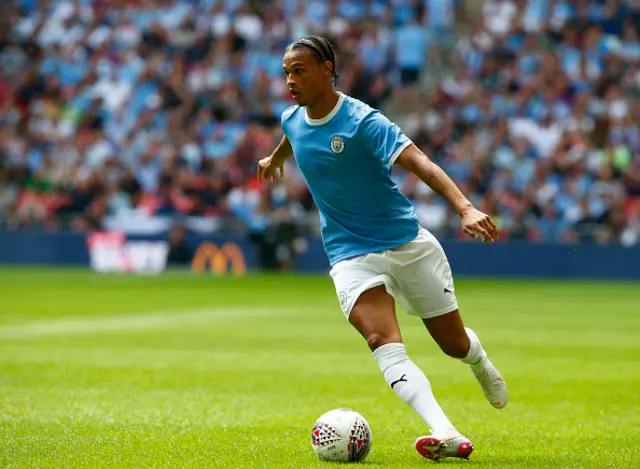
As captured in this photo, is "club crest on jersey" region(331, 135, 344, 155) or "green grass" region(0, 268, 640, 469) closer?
"club crest on jersey" region(331, 135, 344, 155)

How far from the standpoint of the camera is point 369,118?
6781 millimetres

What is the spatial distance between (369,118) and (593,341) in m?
8.52

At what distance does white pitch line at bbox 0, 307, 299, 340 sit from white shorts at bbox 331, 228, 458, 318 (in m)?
8.33

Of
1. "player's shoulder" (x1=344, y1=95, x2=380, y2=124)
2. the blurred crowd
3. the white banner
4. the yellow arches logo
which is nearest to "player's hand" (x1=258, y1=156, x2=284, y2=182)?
"player's shoulder" (x1=344, y1=95, x2=380, y2=124)

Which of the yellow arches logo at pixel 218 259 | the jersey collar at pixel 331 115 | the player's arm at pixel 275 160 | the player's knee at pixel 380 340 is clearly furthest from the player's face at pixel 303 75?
the yellow arches logo at pixel 218 259

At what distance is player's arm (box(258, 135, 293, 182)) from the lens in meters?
7.73

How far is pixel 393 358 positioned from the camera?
665cm

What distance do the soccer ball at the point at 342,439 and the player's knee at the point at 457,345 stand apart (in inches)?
34.1

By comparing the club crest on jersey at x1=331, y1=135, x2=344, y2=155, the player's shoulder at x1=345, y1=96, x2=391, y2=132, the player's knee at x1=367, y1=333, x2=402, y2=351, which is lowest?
the player's knee at x1=367, y1=333, x2=402, y2=351

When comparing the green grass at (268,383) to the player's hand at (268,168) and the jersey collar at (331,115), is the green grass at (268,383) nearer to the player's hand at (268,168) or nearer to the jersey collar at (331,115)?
the player's hand at (268,168)

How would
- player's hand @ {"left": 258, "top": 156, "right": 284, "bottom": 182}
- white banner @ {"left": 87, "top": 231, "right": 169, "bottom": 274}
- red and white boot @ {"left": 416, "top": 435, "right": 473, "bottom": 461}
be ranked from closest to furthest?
red and white boot @ {"left": 416, "top": 435, "right": 473, "bottom": 461} → player's hand @ {"left": 258, "top": 156, "right": 284, "bottom": 182} → white banner @ {"left": 87, "top": 231, "right": 169, "bottom": 274}

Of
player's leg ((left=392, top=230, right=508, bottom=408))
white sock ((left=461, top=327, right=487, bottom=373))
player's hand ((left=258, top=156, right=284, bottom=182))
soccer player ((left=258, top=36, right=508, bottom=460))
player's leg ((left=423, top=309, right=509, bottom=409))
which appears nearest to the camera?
soccer player ((left=258, top=36, right=508, bottom=460))

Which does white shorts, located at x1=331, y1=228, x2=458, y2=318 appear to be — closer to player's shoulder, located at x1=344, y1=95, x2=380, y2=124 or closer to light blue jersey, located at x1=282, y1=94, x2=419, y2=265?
light blue jersey, located at x1=282, y1=94, x2=419, y2=265

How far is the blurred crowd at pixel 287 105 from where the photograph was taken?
28.2m
